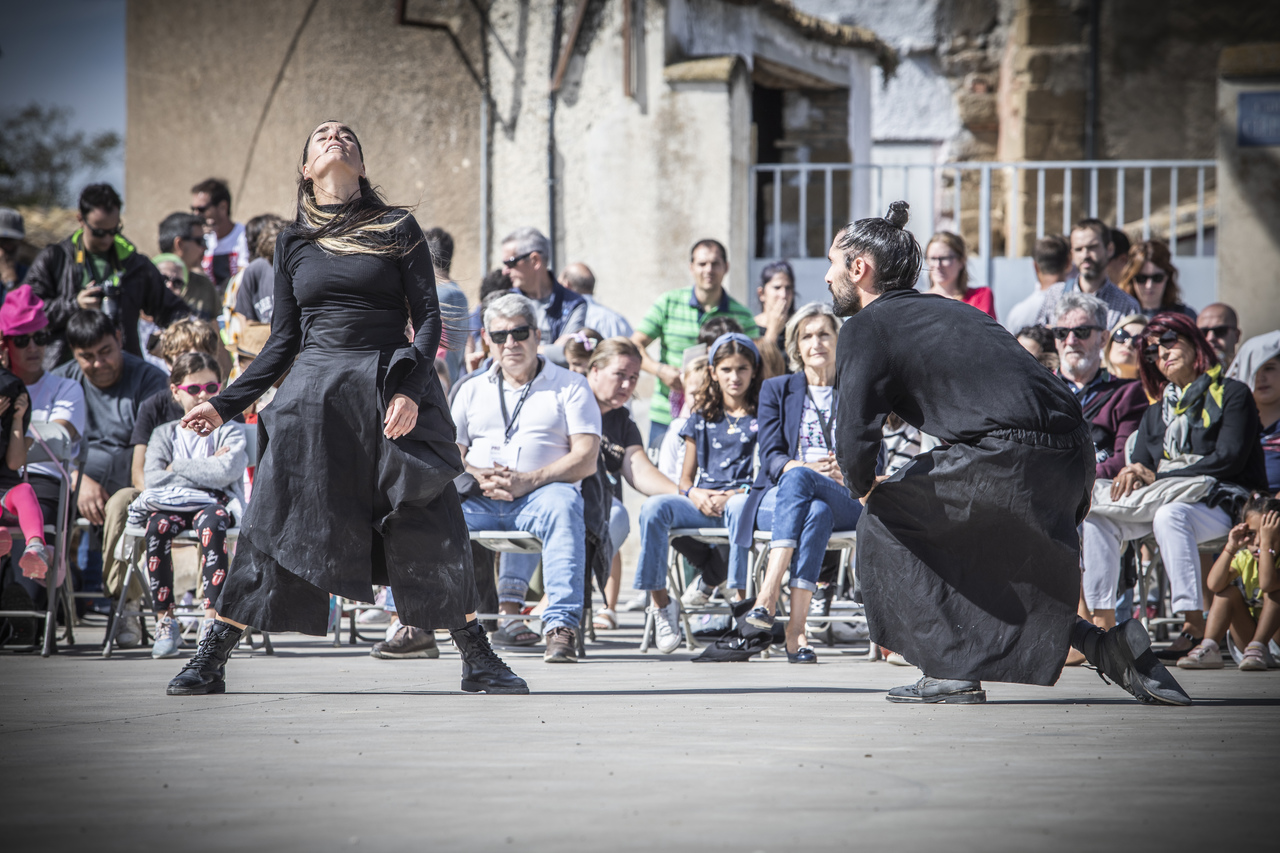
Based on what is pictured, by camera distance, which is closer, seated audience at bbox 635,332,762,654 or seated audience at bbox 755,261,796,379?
seated audience at bbox 635,332,762,654

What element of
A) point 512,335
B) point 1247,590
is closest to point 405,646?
point 512,335

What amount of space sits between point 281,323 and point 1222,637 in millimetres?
4242

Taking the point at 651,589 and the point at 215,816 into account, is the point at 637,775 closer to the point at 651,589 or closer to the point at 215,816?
the point at 215,816

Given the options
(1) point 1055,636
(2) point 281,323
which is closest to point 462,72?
(2) point 281,323

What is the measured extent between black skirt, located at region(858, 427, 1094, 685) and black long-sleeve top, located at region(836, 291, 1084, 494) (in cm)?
7

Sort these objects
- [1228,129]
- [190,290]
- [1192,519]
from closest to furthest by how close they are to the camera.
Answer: [1192,519]
[190,290]
[1228,129]

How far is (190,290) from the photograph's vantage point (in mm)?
9844

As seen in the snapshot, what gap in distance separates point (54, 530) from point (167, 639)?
0.87 meters

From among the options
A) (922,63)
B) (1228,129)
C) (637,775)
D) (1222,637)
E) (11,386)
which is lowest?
(1222,637)

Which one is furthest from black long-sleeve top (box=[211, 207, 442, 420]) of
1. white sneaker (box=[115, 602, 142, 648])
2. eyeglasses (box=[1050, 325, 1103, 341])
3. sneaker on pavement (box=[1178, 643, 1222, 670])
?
eyeglasses (box=[1050, 325, 1103, 341])

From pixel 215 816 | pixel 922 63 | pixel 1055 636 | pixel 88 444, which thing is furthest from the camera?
pixel 922 63

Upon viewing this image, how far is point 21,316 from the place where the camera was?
295 inches

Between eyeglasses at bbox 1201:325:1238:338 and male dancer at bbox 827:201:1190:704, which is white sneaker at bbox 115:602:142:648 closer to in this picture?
male dancer at bbox 827:201:1190:704

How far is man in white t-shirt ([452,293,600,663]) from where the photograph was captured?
6.81 meters
